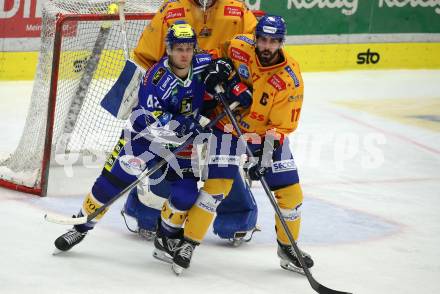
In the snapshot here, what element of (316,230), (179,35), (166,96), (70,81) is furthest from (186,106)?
(70,81)

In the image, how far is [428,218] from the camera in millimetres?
5988

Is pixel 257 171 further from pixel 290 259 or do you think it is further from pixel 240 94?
pixel 290 259

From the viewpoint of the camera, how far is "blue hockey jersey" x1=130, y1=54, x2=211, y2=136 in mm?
4609

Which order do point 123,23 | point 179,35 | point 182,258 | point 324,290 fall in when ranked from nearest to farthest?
point 324,290 → point 179,35 → point 182,258 → point 123,23

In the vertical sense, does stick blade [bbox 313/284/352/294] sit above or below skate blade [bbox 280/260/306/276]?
above

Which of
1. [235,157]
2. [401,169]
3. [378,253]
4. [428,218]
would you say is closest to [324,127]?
[401,169]

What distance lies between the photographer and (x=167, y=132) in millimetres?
4621

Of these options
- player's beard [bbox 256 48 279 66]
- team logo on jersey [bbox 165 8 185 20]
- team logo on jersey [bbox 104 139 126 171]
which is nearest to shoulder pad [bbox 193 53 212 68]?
player's beard [bbox 256 48 279 66]

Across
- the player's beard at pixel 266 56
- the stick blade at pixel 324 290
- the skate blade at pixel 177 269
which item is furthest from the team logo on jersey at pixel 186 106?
the stick blade at pixel 324 290

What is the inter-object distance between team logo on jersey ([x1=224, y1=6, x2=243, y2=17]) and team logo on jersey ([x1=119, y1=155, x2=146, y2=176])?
1039 mm

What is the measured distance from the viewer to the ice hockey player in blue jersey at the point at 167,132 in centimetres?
461

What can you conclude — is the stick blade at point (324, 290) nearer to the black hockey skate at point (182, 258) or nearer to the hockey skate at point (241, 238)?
the black hockey skate at point (182, 258)

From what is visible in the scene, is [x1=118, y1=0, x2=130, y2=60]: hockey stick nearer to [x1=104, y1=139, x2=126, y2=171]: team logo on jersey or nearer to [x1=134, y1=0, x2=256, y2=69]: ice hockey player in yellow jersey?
[x1=134, y1=0, x2=256, y2=69]: ice hockey player in yellow jersey

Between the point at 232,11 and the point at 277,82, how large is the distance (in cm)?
90
